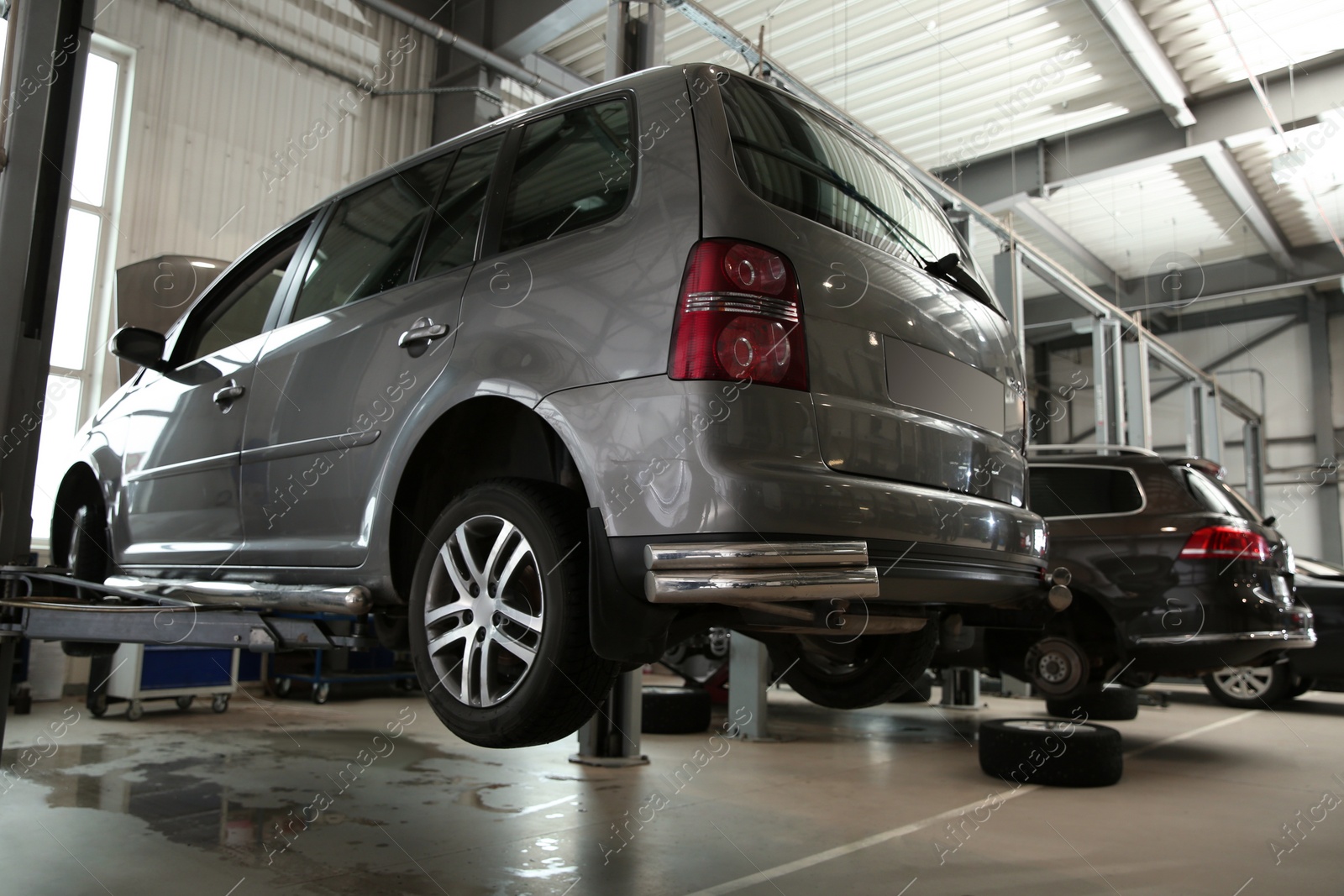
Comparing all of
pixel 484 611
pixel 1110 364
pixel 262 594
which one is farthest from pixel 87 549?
pixel 1110 364

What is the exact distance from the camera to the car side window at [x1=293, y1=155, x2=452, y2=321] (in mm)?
2467

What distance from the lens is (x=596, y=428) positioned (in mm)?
1812

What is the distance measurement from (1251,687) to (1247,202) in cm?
679

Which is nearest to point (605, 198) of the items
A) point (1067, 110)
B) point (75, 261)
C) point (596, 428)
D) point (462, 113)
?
point (596, 428)

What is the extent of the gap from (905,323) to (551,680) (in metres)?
1.04

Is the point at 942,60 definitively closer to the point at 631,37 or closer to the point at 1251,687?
the point at 631,37

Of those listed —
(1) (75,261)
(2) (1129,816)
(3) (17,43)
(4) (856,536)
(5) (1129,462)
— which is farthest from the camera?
(1) (75,261)

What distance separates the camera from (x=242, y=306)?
3.21 m

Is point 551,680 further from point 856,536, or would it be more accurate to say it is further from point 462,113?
point 462,113

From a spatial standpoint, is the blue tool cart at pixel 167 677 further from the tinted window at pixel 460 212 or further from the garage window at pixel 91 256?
the tinted window at pixel 460 212

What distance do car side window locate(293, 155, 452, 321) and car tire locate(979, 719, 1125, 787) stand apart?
3.52 m

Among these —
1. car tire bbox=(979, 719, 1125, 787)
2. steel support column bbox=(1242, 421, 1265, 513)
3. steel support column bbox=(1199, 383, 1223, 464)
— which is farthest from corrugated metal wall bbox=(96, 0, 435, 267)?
steel support column bbox=(1242, 421, 1265, 513)

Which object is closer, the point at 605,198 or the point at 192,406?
the point at 605,198

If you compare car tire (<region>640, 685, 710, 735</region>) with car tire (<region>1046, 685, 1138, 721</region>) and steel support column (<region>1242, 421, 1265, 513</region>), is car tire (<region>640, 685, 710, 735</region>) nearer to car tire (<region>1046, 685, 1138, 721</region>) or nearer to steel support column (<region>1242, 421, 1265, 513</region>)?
car tire (<region>1046, 685, 1138, 721</region>)
